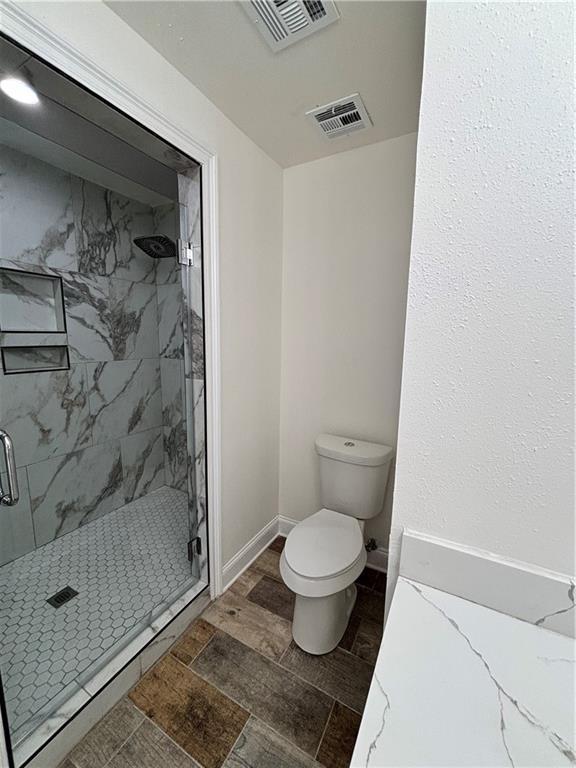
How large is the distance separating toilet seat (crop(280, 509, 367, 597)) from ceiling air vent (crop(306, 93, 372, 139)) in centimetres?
188

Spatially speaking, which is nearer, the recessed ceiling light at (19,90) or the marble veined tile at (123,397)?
the recessed ceiling light at (19,90)

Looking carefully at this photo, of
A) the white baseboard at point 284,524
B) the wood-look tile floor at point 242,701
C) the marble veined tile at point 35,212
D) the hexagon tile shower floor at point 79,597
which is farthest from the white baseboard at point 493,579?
the marble veined tile at point 35,212

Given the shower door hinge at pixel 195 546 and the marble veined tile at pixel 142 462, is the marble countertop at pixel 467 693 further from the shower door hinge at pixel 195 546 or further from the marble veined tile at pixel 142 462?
the marble veined tile at pixel 142 462

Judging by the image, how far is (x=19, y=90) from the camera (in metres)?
1.08

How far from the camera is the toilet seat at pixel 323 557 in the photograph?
127 cm

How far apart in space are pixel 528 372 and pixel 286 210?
1672 millimetres

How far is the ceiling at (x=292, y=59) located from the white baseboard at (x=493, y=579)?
153 centimetres

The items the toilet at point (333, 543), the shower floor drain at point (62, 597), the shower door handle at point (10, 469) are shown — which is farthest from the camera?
the shower floor drain at point (62, 597)

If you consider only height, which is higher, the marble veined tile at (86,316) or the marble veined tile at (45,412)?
the marble veined tile at (86,316)

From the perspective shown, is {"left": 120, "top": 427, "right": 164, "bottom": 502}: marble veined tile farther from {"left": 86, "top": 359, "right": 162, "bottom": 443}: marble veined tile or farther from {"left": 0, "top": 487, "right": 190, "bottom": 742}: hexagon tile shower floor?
{"left": 0, "top": 487, "right": 190, "bottom": 742}: hexagon tile shower floor

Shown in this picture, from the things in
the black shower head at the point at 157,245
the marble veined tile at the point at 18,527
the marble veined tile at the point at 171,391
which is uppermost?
the black shower head at the point at 157,245

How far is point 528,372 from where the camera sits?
0.67 metres

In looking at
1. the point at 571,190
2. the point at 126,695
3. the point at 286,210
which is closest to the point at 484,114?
the point at 571,190

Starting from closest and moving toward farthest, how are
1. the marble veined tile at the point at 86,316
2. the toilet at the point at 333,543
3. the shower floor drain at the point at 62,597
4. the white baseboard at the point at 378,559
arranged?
the toilet at the point at 333,543, the shower floor drain at the point at 62,597, the white baseboard at the point at 378,559, the marble veined tile at the point at 86,316
